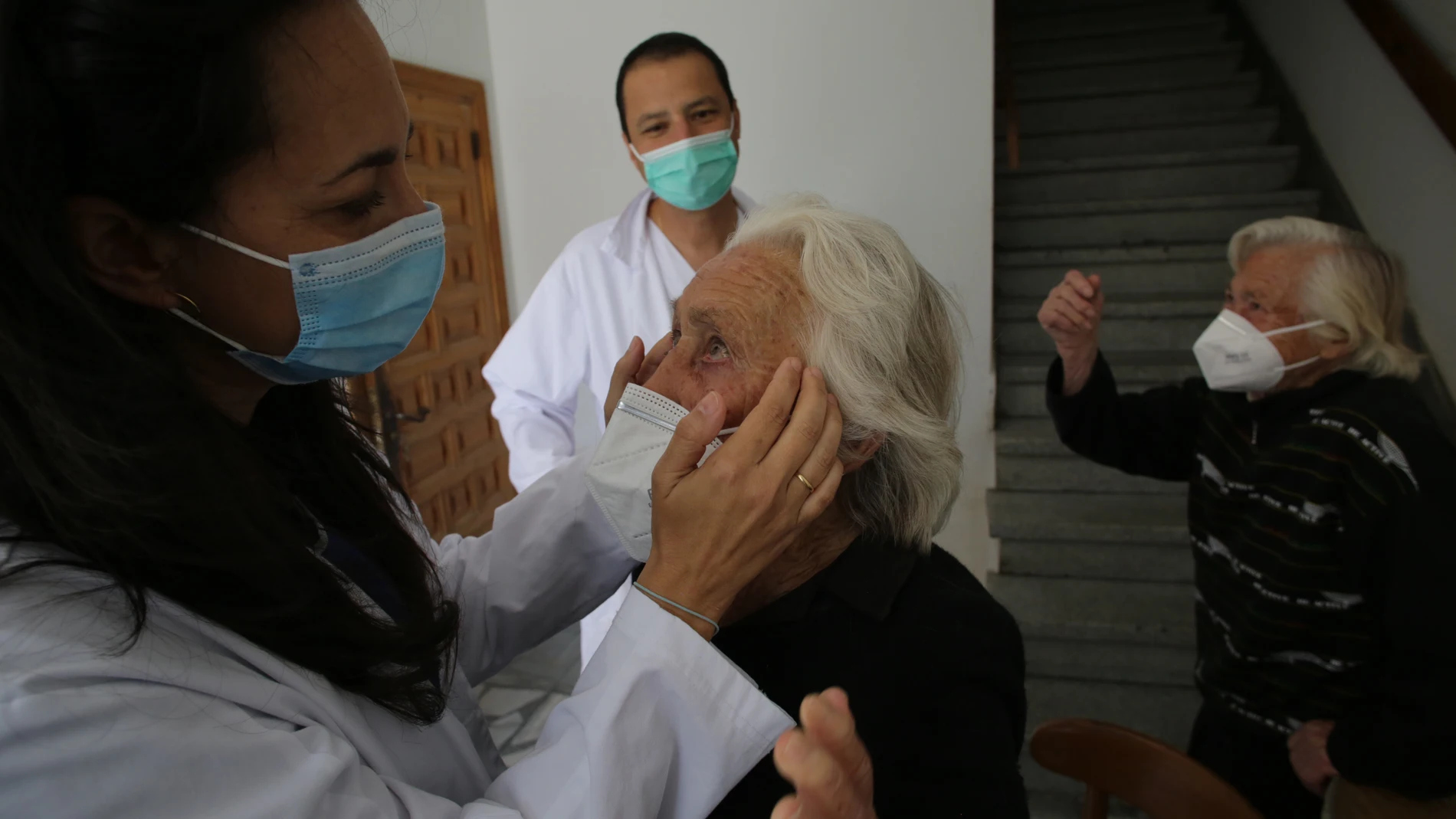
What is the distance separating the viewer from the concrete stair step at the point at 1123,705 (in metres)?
2.92

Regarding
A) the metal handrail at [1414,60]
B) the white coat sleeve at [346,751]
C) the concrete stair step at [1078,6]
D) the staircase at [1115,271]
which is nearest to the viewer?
the white coat sleeve at [346,751]

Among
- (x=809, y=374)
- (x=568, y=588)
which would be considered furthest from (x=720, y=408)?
(x=568, y=588)

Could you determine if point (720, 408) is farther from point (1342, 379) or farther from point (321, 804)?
point (1342, 379)

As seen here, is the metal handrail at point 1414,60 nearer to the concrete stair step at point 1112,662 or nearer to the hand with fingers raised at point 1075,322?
the hand with fingers raised at point 1075,322

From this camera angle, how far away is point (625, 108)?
6.93ft

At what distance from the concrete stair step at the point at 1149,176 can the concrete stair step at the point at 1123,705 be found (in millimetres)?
2496

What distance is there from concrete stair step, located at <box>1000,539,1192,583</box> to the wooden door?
2.39 metres

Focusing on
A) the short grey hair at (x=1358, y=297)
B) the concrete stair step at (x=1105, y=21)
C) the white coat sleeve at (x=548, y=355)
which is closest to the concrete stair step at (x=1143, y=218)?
the concrete stair step at (x=1105, y=21)

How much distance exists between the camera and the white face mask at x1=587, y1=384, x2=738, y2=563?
1.03 metres

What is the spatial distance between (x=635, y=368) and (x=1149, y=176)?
3.99 m

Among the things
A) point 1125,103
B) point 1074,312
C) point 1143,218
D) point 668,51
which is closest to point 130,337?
point 668,51

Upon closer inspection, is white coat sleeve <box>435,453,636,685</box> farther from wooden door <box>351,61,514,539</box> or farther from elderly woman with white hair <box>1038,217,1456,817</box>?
wooden door <box>351,61,514,539</box>

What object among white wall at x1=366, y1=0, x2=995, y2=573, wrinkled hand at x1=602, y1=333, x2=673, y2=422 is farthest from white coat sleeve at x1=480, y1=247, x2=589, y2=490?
white wall at x1=366, y1=0, x2=995, y2=573

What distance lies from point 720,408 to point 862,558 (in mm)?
362
